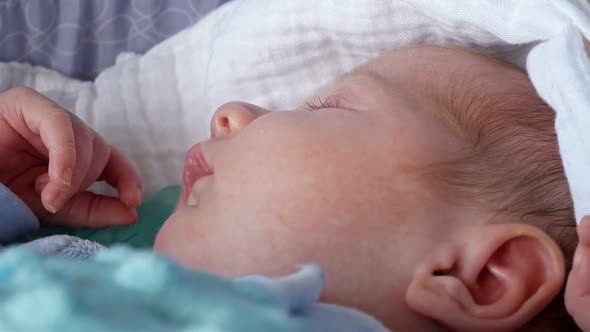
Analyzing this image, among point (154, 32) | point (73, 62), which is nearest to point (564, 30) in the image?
point (154, 32)

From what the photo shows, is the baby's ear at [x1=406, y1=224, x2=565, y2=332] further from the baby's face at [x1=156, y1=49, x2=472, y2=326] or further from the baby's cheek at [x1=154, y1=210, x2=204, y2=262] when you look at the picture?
the baby's cheek at [x1=154, y1=210, x2=204, y2=262]

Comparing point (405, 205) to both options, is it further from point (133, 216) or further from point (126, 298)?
point (133, 216)

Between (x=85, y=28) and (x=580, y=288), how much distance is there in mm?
1077

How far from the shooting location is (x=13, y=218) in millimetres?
998

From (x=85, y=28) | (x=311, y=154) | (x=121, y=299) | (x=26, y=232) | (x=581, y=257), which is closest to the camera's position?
(x=121, y=299)

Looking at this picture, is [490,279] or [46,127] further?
[46,127]

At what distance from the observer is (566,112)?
0.82m

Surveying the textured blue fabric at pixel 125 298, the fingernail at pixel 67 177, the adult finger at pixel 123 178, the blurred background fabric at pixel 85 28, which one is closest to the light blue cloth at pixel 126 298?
the textured blue fabric at pixel 125 298

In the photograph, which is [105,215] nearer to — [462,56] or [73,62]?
[73,62]

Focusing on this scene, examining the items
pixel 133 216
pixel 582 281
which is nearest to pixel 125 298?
pixel 582 281

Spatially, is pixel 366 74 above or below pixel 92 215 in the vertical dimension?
above

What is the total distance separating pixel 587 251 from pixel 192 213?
434mm

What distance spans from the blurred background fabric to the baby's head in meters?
0.61

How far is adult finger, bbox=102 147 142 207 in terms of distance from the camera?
3.59ft
